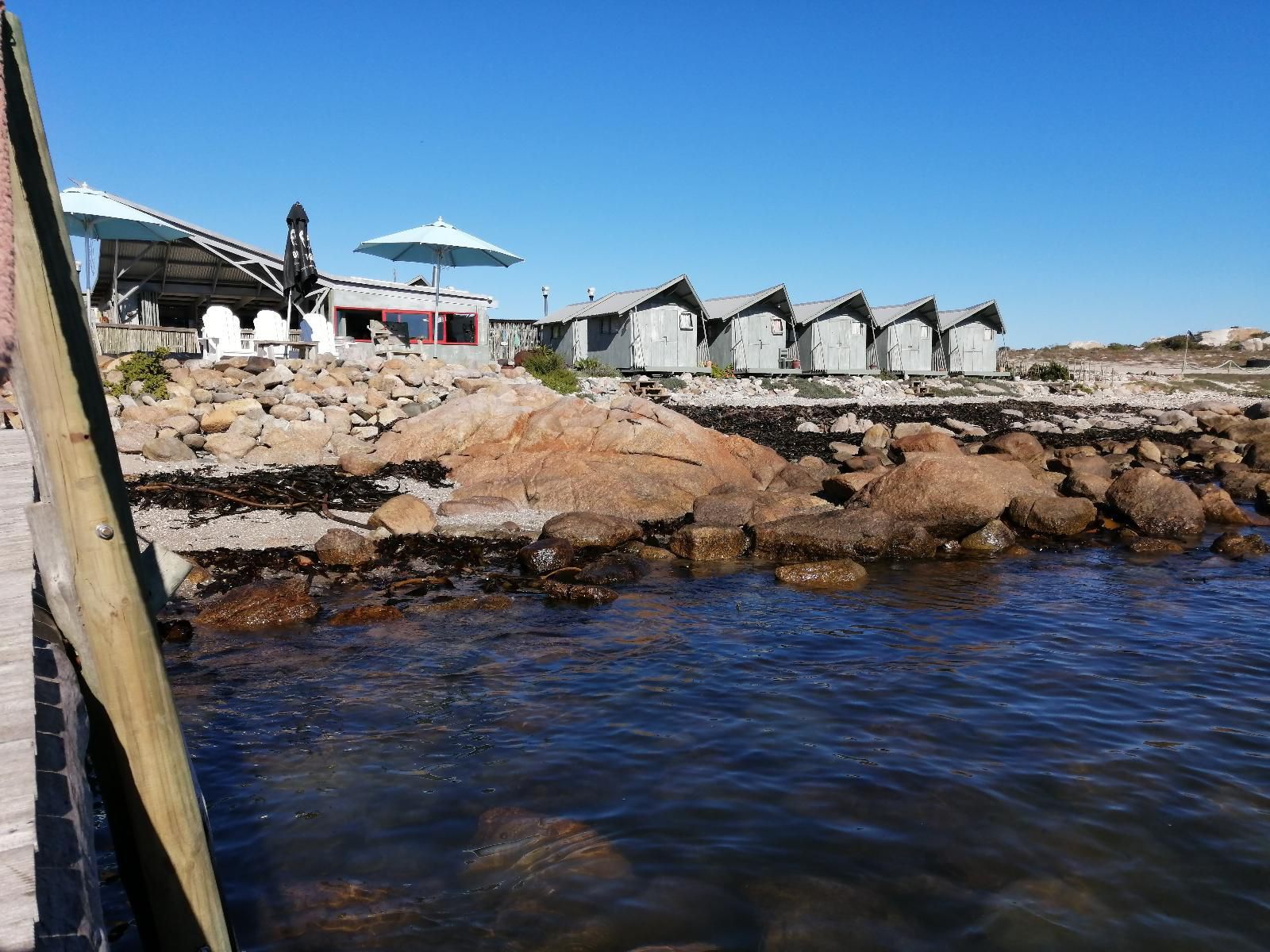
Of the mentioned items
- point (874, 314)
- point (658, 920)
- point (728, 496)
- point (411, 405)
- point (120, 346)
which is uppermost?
point (874, 314)

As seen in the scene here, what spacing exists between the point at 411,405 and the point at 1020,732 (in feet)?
47.3

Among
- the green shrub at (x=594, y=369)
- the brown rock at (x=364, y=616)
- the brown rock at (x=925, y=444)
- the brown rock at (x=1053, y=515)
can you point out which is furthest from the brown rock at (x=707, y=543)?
the green shrub at (x=594, y=369)

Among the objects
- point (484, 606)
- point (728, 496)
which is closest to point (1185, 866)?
point (484, 606)

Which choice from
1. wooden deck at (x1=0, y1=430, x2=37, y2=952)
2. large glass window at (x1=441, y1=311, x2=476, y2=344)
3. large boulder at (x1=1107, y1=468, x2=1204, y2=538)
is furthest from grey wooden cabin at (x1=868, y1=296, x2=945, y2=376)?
wooden deck at (x1=0, y1=430, x2=37, y2=952)

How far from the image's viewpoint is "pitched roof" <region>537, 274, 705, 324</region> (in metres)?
38.9

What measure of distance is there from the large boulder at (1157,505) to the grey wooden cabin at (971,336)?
35.3 meters

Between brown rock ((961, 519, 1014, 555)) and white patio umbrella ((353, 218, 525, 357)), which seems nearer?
brown rock ((961, 519, 1014, 555))

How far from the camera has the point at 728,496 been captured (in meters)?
13.8

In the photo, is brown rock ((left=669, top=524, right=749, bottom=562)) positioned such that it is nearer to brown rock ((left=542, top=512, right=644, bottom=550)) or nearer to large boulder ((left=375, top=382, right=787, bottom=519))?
brown rock ((left=542, top=512, right=644, bottom=550))

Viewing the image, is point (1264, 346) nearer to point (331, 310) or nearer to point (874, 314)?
point (874, 314)

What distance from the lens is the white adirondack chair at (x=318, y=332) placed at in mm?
26094

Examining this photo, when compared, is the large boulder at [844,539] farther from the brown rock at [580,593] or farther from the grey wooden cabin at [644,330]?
the grey wooden cabin at [644,330]

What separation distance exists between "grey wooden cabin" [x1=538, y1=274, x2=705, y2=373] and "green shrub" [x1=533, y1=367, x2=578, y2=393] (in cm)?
1104

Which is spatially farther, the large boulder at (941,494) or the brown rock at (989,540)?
the large boulder at (941,494)
